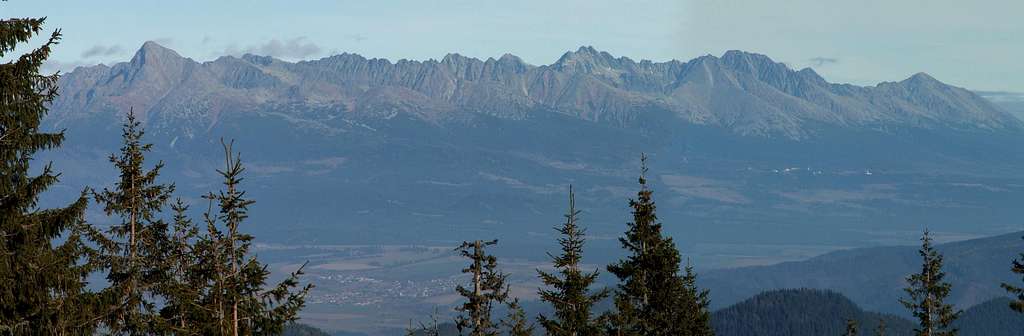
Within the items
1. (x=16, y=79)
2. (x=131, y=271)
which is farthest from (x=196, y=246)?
(x=131, y=271)

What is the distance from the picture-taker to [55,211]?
19141 millimetres

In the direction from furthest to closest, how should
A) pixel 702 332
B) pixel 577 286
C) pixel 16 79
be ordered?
pixel 702 332
pixel 577 286
pixel 16 79

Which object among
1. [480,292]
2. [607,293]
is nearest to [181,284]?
[480,292]

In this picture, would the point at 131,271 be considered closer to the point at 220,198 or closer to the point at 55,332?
the point at 55,332

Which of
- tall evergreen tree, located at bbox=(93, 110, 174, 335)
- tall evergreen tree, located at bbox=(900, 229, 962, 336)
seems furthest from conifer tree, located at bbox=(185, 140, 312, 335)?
tall evergreen tree, located at bbox=(900, 229, 962, 336)

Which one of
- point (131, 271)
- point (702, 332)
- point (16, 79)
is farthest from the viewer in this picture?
point (702, 332)

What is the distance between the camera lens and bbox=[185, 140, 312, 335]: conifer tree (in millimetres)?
18516

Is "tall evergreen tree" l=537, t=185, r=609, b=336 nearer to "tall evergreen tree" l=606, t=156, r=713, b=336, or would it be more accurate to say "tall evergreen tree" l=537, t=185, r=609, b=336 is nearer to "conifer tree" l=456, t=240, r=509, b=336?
"conifer tree" l=456, t=240, r=509, b=336

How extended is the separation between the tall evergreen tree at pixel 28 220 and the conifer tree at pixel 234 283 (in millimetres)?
2005

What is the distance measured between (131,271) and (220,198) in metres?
6.25

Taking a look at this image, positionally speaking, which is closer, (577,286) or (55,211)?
(55,211)

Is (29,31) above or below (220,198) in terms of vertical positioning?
above

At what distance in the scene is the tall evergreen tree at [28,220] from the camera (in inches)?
729

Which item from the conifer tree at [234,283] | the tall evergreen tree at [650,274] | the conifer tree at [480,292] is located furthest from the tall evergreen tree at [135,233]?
the tall evergreen tree at [650,274]
